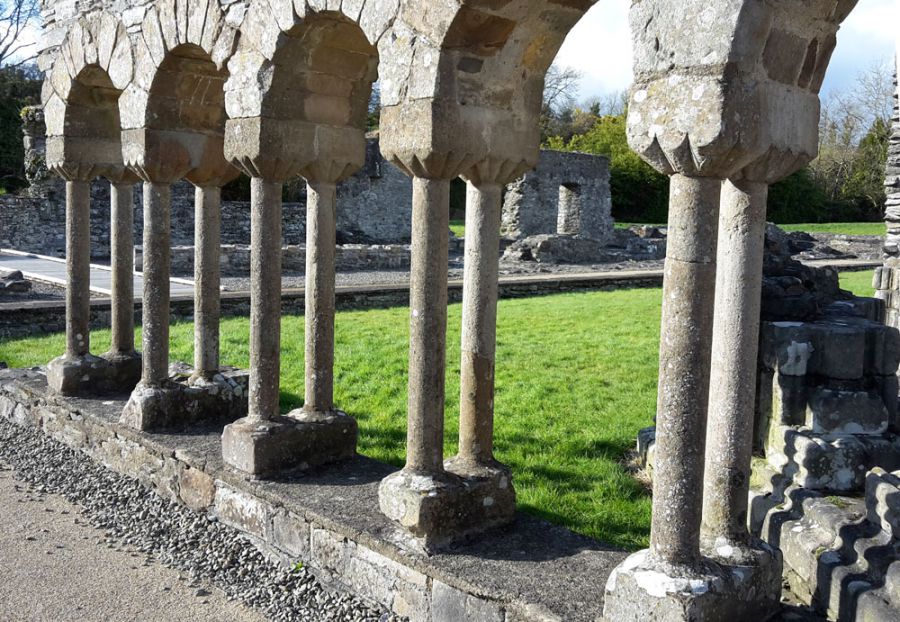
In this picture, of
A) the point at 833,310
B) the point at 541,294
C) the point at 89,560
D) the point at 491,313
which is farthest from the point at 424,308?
the point at 541,294

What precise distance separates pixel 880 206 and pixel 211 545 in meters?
38.8

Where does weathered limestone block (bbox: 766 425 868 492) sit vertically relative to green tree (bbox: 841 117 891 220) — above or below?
below

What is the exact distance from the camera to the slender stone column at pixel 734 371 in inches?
140

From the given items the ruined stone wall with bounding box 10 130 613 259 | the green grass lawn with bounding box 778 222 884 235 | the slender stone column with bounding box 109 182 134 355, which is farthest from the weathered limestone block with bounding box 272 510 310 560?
the green grass lawn with bounding box 778 222 884 235

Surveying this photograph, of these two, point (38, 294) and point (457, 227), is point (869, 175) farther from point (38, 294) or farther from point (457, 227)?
point (38, 294)

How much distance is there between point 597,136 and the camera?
Answer: 40844 millimetres

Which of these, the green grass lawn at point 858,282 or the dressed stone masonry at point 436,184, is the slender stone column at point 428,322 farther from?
the green grass lawn at point 858,282

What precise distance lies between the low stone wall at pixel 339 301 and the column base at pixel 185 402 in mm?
6413

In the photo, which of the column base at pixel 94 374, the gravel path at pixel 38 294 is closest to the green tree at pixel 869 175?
the gravel path at pixel 38 294

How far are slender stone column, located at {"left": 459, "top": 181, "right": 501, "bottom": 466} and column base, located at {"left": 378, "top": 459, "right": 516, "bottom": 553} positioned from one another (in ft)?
0.41

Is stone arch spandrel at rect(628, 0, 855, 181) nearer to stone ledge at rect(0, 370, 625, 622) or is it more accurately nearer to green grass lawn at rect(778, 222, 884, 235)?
stone ledge at rect(0, 370, 625, 622)

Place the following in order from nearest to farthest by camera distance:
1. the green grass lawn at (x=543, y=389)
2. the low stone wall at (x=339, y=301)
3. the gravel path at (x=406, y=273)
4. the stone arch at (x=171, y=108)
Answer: the green grass lawn at (x=543, y=389) < the stone arch at (x=171, y=108) < the low stone wall at (x=339, y=301) < the gravel path at (x=406, y=273)

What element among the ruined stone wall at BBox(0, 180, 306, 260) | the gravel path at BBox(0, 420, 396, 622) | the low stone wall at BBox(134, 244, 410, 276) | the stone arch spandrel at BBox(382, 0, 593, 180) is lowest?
the gravel path at BBox(0, 420, 396, 622)

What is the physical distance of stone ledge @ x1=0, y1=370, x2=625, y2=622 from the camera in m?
3.85
